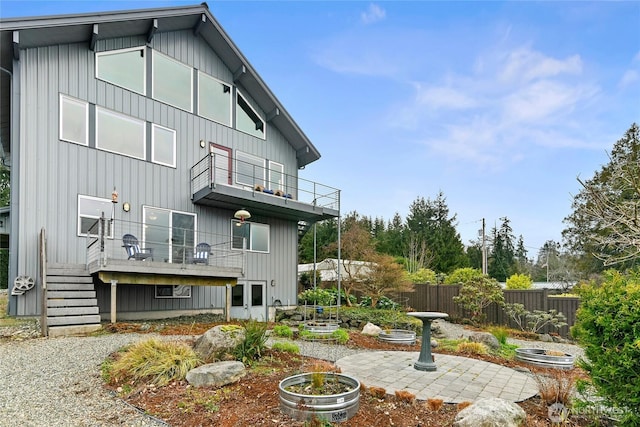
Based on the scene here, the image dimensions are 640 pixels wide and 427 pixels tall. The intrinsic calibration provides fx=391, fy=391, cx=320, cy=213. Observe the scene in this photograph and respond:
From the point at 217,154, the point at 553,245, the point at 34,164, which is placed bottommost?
the point at 553,245

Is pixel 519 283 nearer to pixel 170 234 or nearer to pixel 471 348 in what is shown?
pixel 471 348

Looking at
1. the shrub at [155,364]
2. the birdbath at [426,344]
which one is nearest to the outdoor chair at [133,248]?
the shrub at [155,364]

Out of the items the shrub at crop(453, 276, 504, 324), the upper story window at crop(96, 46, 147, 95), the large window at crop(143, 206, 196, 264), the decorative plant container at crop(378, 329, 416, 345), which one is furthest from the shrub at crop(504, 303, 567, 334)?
the upper story window at crop(96, 46, 147, 95)

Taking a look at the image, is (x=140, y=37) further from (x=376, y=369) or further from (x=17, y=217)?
(x=376, y=369)

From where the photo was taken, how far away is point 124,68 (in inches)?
476

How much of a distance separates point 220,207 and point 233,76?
524cm

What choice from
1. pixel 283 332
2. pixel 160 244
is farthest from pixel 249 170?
pixel 283 332

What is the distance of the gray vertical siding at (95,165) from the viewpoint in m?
9.97

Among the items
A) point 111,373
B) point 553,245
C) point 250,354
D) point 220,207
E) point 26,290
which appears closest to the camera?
point 111,373

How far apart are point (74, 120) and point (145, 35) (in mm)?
3792

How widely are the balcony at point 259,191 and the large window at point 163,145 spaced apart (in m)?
0.85

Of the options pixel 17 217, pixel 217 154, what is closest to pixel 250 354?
pixel 17 217

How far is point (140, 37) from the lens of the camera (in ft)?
41.1

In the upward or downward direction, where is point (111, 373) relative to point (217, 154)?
downward
